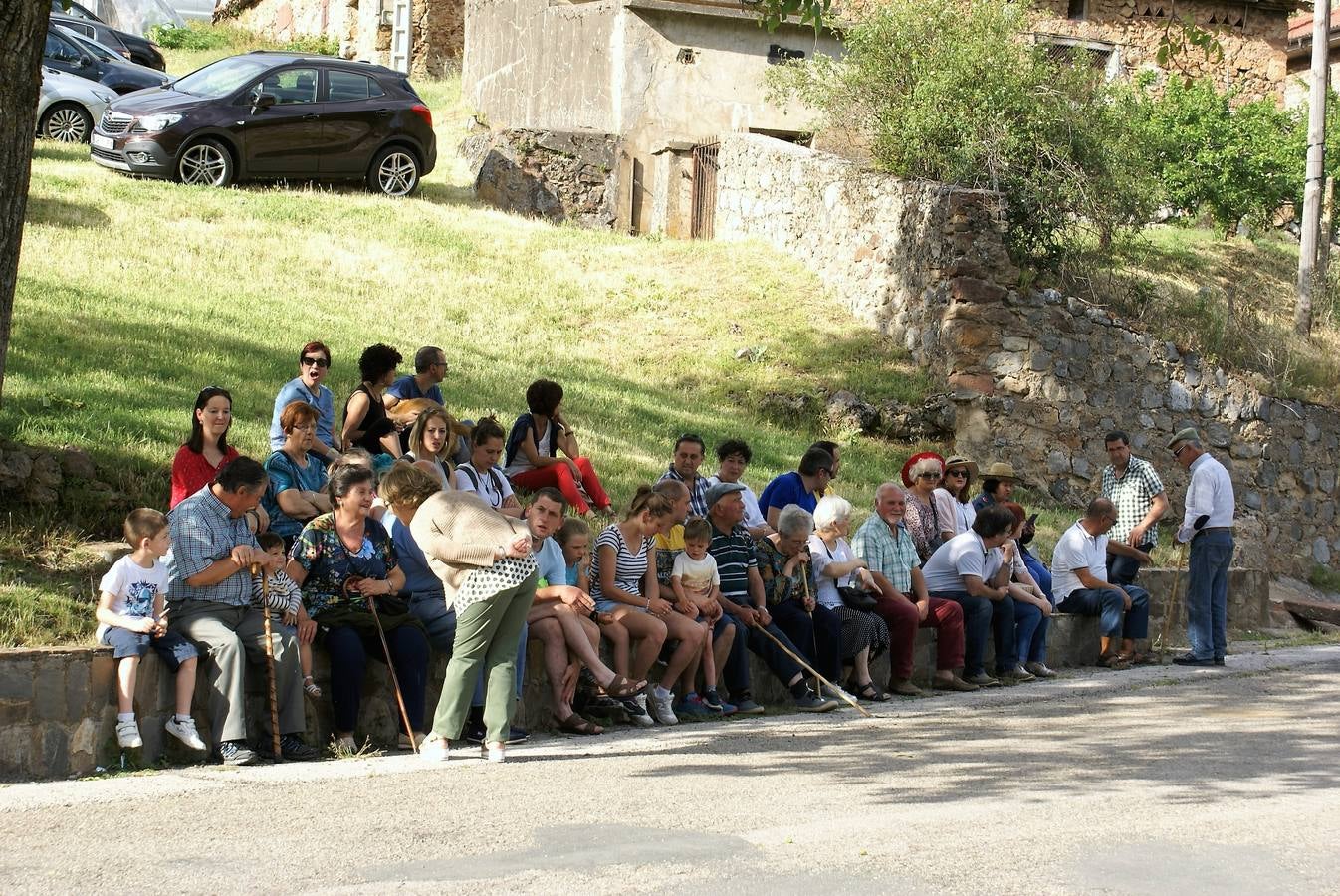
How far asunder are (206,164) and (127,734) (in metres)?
14.2

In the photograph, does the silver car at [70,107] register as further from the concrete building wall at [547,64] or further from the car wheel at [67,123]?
the concrete building wall at [547,64]

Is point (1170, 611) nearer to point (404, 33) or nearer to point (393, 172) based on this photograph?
point (393, 172)

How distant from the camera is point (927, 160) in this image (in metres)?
18.6

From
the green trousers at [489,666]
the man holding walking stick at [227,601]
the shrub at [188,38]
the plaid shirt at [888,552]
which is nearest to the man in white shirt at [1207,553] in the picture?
the plaid shirt at [888,552]

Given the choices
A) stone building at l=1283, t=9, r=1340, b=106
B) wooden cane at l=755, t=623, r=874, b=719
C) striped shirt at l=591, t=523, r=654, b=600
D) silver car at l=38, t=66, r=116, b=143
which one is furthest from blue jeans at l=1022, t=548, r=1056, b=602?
stone building at l=1283, t=9, r=1340, b=106

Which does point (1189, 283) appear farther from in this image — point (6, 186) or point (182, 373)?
point (6, 186)

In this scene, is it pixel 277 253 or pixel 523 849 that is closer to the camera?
pixel 523 849

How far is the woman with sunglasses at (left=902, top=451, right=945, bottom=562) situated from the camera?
11.7m

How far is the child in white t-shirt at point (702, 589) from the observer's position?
31.1 ft

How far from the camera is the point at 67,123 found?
22.4 meters

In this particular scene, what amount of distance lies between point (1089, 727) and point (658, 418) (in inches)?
251

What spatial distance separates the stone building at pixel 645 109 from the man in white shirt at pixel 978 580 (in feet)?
41.4

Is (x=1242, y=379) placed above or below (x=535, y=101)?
below

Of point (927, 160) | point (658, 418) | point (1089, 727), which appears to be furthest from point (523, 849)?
point (927, 160)
